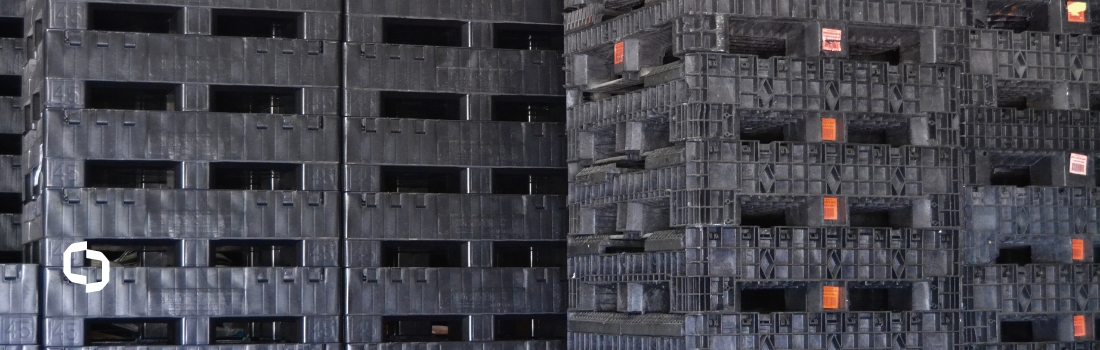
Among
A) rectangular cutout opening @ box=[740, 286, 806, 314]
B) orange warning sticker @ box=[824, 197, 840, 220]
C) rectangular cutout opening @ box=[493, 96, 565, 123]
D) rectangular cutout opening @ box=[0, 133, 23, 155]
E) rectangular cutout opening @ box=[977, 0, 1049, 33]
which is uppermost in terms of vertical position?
rectangular cutout opening @ box=[977, 0, 1049, 33]

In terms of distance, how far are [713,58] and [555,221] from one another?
3.19 meters

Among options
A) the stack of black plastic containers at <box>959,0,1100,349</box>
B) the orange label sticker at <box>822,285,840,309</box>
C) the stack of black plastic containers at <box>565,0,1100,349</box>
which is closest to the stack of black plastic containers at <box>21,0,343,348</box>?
the stack of black plastic containers at <box>565,0,1100,349</box>

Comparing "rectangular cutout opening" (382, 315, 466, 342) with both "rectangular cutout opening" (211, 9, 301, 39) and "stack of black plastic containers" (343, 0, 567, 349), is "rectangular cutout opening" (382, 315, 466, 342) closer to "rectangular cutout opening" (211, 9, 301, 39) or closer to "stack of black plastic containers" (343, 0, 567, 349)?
"stack of black plastic containers" (343, 0, 567, 349)

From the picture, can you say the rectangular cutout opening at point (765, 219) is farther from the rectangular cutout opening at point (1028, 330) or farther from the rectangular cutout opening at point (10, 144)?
the rectangular cutout opening at point (10, 144)

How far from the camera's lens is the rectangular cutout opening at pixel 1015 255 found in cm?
1415

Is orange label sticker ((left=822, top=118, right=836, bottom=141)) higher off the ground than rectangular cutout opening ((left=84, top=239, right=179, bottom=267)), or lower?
higher

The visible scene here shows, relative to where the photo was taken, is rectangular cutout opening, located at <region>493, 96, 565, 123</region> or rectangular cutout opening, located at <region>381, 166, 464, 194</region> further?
rectangular cutout opening, located at <region>493, 96, 565, 123</region>

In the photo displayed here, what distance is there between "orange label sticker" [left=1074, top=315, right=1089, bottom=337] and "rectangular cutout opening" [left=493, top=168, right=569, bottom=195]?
4938mm

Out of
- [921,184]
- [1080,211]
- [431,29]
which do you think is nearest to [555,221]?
[431,29]

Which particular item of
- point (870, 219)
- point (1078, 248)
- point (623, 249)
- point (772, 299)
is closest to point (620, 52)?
point (623, 249)

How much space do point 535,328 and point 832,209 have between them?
3.92m

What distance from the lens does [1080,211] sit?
13.8 m

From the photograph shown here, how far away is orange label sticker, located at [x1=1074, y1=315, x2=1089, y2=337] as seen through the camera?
1354 cm

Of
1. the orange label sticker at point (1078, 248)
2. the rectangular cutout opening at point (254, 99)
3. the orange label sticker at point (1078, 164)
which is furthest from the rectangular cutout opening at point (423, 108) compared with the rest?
the orange label sticker at point (1078, 248)
